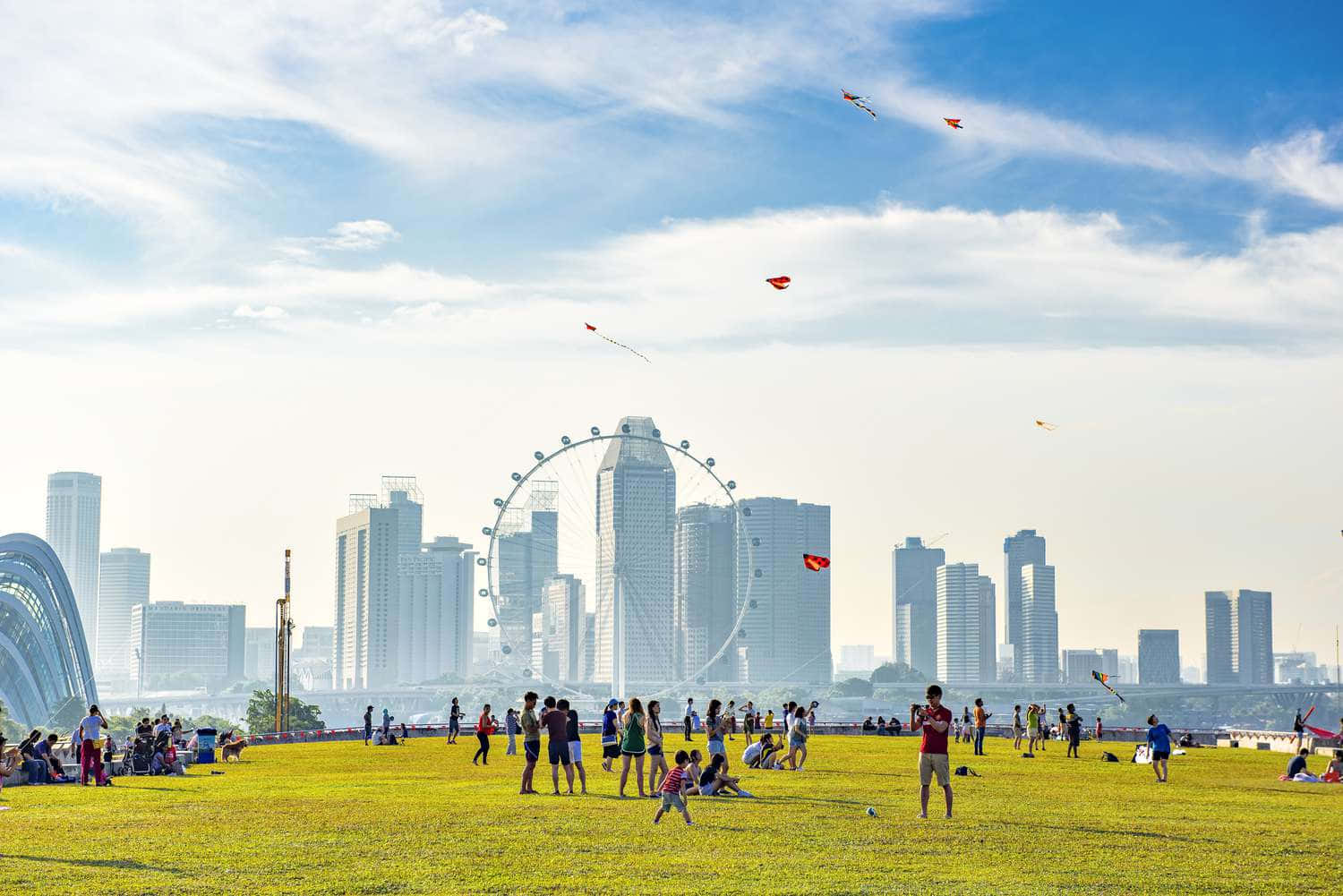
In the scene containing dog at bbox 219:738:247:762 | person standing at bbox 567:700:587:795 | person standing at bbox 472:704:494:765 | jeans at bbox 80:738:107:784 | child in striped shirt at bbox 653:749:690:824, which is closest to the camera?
child in striped shirt at bbox 653:749:690:824

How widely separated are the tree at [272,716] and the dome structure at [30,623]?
29.6m

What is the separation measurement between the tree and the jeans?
112m

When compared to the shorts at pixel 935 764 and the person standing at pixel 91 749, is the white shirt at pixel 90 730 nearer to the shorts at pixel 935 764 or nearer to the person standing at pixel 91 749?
the person standing at pixel 91 749

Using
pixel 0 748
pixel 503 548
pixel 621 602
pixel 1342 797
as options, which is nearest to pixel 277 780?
pixel 0 748

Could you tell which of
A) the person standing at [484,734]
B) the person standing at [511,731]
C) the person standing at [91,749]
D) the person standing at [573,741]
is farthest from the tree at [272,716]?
the person standing at [573,741]

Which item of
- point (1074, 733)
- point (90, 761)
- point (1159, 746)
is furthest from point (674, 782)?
point (1074, 733)

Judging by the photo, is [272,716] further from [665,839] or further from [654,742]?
[665,839]

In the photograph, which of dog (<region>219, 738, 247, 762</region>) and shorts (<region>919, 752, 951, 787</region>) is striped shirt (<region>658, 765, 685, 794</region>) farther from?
dog (<region>219, 738, 247, 762</region>)

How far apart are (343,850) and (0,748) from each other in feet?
57.7

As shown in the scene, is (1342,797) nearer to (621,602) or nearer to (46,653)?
(621,602)

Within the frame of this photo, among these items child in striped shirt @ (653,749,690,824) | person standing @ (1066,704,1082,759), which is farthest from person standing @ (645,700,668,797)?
person standing @ (1066,704,1082,759)

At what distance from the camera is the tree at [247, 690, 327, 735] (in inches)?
6116

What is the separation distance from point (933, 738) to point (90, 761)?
23131 mm

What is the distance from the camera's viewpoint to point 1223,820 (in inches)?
1234
